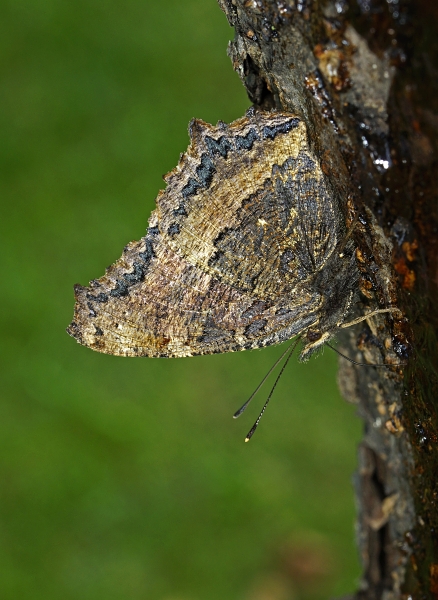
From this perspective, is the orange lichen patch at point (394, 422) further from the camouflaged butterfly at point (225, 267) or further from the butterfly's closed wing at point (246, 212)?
the butterfly's closed wing at point (246, 212)

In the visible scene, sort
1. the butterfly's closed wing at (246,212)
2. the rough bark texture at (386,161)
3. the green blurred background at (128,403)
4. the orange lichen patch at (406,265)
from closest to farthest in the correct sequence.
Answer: the rough bark texture at (386,161), the orange lichen patch at (406,265), the butterfly's closed wing at (246,212), the green blurred background at (128,403)

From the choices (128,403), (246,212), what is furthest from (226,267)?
(128,403)

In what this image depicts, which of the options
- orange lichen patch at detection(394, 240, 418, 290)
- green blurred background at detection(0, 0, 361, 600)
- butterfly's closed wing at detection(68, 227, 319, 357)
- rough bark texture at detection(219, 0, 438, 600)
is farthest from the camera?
green blurred background at detection(0, 0, 361, 600)

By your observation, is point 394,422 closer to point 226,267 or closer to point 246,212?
point 226,267

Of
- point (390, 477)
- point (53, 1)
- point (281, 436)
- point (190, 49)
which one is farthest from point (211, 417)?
point (53, 1)

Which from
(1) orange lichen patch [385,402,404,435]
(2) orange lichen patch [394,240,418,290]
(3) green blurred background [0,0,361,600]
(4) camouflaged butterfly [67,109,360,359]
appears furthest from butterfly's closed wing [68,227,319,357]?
(3) green blurred background [0,0,361,600]

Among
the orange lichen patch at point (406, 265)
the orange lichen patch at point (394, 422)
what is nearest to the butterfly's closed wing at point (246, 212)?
the orange lichen patch at point (406, 265)

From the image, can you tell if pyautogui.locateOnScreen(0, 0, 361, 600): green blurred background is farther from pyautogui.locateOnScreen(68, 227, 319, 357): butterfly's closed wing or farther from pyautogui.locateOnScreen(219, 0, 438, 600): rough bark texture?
pyautogui.locateOnScreen(68, 227, 319, 357): butterfly's closed wing
